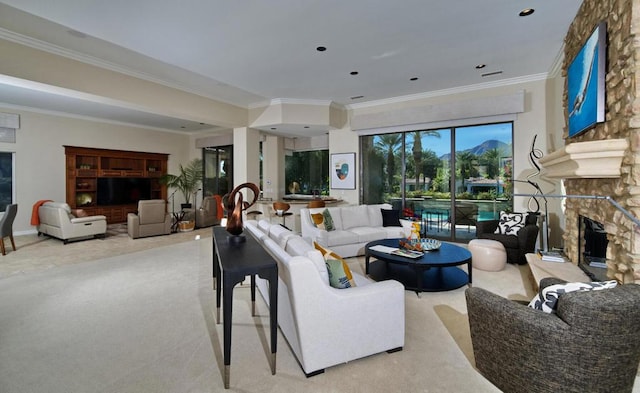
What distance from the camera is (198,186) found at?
10.5 m

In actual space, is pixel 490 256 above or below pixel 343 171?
below

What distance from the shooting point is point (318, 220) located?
5047 millimetres

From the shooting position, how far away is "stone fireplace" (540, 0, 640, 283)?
200 centimetres

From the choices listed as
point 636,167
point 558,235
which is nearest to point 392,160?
point 558,235

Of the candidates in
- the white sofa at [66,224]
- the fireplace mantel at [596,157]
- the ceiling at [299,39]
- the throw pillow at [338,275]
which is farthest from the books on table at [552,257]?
the white sofa at [66,224]

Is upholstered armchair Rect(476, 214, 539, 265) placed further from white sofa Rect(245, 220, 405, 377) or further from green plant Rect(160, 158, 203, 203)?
green plant Rect(160, 158, 203, 203)

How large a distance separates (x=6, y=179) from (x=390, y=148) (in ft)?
29.6

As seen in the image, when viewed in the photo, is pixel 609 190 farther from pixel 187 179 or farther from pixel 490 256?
pixel 187 179

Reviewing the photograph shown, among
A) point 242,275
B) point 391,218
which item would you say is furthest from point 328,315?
point 391,218

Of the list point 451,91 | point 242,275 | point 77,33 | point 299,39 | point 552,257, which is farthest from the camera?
point 451,91

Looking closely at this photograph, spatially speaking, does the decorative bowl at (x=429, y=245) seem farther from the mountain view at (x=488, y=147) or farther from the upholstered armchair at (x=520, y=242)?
the mountain view at (x=488, y=147)

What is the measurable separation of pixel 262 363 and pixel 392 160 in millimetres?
5622

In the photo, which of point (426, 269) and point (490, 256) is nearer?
point (426, 269)

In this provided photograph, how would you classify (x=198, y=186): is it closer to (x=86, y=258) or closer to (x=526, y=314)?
(x=86, y=258)
